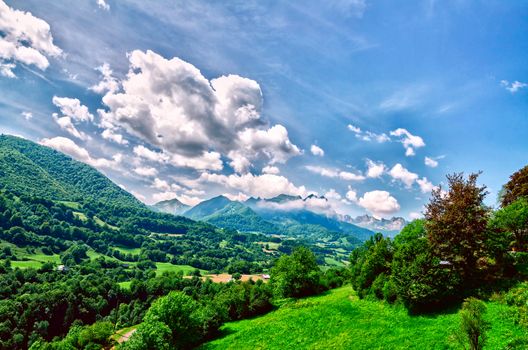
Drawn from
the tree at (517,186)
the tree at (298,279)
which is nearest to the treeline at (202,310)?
the tree at (298,279)

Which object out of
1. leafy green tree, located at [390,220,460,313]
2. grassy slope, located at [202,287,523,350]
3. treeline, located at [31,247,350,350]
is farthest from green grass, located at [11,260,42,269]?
leafy green tree, located at [390,220,460,313]

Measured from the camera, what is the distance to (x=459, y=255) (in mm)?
39312

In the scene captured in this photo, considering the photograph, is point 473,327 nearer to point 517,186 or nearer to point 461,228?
point 461,228

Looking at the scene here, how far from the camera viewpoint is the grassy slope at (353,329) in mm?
30703

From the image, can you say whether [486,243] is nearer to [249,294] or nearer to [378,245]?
[378,245]

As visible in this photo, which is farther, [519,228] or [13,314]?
[13,314]

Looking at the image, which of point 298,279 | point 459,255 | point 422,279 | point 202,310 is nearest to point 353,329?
point 422,279

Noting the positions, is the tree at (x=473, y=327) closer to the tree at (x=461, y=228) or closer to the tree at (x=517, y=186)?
the tree at (x=461, y=228)

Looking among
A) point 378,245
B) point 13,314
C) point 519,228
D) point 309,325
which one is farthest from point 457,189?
point 13,314

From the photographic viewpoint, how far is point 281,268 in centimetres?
7600

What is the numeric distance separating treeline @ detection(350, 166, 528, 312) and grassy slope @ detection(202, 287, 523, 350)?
3427mm

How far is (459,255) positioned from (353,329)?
17224 millimetres

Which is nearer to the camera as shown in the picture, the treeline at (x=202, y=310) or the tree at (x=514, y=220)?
the tree at (x=514, y=220)

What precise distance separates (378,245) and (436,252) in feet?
51.0
